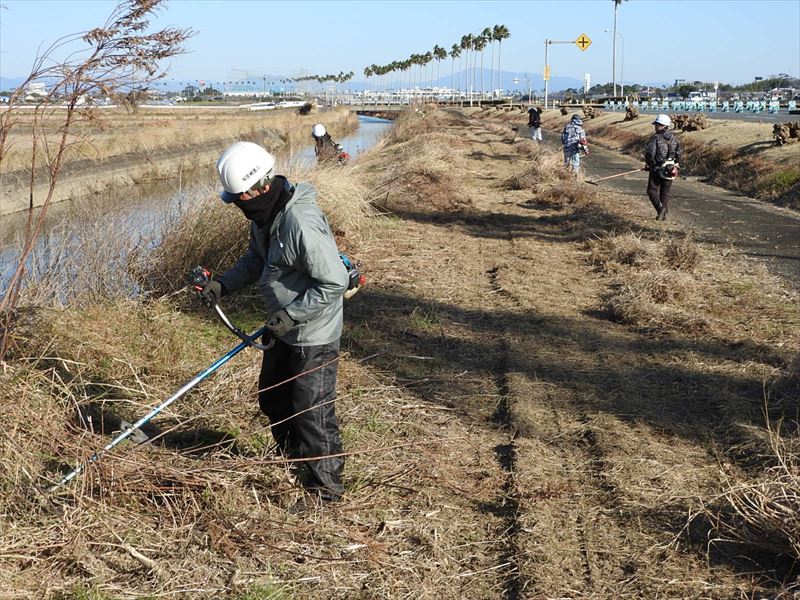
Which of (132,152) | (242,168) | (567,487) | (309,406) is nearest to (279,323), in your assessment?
(309,406)

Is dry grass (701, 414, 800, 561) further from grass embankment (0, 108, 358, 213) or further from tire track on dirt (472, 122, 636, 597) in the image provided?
grass embankment (0, 108, 358, 213)

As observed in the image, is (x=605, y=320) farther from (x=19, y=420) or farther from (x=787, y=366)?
(x=19, y=420)

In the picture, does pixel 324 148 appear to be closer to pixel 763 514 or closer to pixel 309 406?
pixel 309 406

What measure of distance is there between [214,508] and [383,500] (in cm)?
96

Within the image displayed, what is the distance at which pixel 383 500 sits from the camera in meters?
4.65

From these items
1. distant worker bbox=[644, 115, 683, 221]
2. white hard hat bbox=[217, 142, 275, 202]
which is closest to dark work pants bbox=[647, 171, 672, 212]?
distant worker bbox=[644, 115, 683, 221]

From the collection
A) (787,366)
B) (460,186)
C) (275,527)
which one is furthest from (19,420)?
(460,186)

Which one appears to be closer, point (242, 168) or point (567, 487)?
point (242, 168)

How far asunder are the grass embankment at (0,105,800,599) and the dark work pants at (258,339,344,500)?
195 mm

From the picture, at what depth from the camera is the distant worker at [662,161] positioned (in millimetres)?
13469

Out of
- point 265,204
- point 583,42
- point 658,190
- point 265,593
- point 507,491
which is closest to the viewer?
point 265,593

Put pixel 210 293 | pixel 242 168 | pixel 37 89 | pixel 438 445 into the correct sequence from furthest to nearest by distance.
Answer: pixel 438 445 → pixel 37 89 → pixel 210 293 → pixel 242 168

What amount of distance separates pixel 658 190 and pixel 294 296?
36.6 feet

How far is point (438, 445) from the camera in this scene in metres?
5.29
